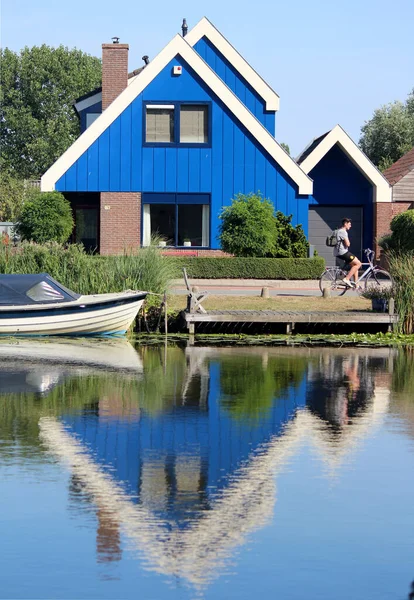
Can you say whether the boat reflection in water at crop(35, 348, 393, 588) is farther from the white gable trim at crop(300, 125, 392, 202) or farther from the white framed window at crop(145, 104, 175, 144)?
the white gable trim at crop(300, 125, 392, 202)

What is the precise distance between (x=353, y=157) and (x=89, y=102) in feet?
43.2

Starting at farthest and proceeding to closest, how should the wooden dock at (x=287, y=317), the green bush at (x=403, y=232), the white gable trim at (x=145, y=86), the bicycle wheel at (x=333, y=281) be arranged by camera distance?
the white gable trim at (x=145, y=86) → the green bush at (x=403, y=232) → the bicycle wheel at (x=333, y=281) → the wooden dock at (x=287, y=317)

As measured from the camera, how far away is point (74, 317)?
23.5 m

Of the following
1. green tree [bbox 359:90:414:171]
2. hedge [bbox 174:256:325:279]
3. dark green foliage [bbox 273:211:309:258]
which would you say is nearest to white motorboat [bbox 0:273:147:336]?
hedge [bbox 174:256:325:279]

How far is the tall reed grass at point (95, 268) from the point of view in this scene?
2628cm

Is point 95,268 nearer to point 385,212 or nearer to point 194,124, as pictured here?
point 194,124

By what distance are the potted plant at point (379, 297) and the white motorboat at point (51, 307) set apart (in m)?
5.74

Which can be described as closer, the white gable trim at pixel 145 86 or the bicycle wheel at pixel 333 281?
the bicycle wheel at pixel 333 281

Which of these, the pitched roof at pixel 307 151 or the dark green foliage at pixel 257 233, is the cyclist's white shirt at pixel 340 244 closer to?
the dark green foliage at pixel 257 233

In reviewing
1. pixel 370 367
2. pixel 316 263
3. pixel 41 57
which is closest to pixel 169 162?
pixel 316 263

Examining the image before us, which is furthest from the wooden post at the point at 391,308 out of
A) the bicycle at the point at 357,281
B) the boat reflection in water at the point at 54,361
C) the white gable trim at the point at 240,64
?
the white gable trim at the point at 240,64

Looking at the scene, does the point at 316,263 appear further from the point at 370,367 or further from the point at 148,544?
the point at 148,544

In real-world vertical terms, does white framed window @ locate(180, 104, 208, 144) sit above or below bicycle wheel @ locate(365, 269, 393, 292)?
above

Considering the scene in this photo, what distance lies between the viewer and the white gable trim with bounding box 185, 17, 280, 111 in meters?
43.3
